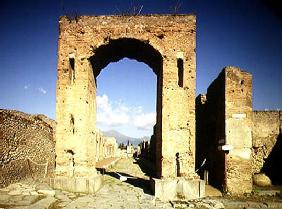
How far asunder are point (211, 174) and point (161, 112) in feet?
12.4

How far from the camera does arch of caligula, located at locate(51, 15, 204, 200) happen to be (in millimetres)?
10266

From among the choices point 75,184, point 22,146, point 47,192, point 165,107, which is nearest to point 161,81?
point 165,107

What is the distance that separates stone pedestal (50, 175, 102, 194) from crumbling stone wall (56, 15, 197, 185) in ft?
1.00

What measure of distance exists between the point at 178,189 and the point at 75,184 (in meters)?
3.58

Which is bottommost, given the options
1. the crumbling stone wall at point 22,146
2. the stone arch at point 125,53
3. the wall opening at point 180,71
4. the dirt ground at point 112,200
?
the dirt ground at point 112,200

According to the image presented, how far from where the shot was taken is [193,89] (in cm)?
1063

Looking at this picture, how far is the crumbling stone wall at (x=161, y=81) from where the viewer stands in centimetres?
1044

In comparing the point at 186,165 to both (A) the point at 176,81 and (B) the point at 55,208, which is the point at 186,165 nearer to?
(A) the point at 176,81

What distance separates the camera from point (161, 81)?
1102 cm

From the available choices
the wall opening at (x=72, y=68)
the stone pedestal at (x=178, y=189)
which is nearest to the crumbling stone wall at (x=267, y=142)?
the stone pedestal at (x=178, y=189)

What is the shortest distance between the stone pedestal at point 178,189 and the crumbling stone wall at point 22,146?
550cm

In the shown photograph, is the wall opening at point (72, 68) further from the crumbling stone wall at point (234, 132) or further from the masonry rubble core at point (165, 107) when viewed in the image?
the crumbling stone wall at point (234, 132)

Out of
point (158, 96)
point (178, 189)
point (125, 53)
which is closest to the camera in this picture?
point (178, 189)

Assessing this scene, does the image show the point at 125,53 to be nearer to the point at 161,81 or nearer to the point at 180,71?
the point at 161,81
